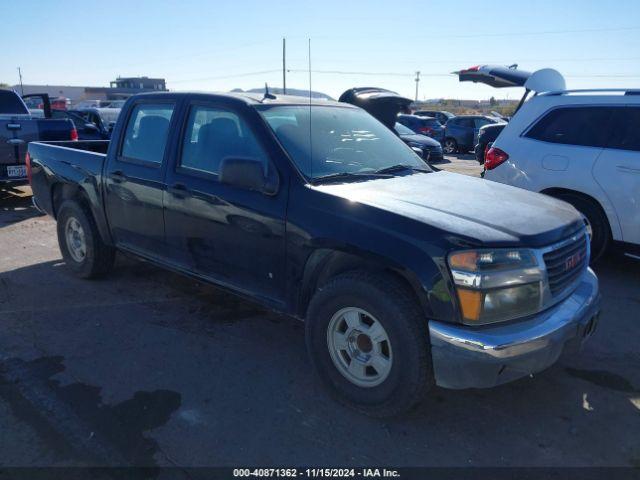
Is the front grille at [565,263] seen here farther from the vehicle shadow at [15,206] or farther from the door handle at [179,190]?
the vehicle shadow at [15,206]

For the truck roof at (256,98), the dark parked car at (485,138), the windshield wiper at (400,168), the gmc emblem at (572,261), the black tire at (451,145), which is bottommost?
the black tire at (451,145)

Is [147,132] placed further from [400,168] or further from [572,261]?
[572,261]

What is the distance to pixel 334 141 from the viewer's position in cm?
384

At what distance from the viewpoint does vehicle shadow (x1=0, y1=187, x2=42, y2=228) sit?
26.1 ft

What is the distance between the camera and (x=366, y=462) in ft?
8.78

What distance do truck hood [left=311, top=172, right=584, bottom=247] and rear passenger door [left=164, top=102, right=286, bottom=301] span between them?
50cm

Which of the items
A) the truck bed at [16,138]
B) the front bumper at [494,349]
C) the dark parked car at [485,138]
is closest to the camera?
the front bumper at [494,349]

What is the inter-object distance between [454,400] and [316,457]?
40.3 inches

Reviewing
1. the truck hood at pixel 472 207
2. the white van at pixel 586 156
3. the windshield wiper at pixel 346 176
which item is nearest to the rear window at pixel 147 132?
the windshield wiper at pixel 346 176

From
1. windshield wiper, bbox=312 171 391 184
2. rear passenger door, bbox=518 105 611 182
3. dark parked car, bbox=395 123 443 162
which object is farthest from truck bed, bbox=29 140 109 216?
dark parked car, bbox=395 123 443 162

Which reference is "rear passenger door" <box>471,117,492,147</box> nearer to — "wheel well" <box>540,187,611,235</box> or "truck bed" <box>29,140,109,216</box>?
"wheel well" <box>540,187,611,235</box>

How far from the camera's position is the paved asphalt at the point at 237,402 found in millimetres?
2744

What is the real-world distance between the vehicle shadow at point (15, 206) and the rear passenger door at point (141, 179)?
3937 mm

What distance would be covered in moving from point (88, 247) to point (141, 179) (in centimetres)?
127
